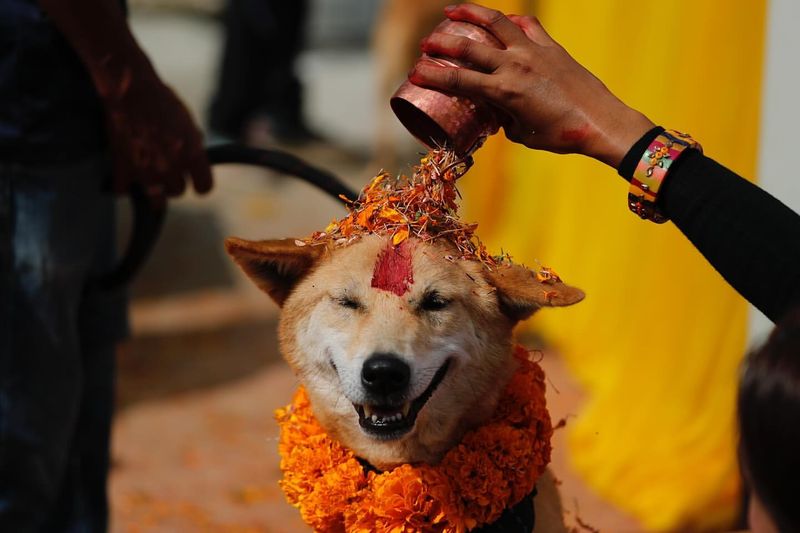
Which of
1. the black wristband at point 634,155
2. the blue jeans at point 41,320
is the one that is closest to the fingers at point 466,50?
the black wristband at point 634,155

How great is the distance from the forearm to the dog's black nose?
109cm

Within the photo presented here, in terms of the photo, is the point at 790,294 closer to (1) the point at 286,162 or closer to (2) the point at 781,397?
(2) the point at 781,397

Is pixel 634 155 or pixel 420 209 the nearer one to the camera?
pixel 634 155

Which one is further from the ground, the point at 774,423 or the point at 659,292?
the point at 774,423

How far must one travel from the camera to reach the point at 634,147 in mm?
1686

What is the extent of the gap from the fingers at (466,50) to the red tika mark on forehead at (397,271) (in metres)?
0.42

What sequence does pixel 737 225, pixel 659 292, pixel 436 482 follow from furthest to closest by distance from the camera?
pixel 659 292 → pixel 436 482 → pixel 737 225

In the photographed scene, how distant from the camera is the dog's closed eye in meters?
2.03

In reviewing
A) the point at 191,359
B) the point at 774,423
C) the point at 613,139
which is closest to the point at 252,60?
the point at 191,359

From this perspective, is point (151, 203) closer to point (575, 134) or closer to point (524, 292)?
point (524, 292)

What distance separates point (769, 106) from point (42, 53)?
2143mm

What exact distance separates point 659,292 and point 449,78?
2.40 m

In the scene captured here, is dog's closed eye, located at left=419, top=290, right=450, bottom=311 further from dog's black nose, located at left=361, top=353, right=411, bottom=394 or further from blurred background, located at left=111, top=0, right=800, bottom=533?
blurred background, located at left=111, top=0, right=800, bottom=533

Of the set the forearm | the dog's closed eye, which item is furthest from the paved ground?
the forearm
